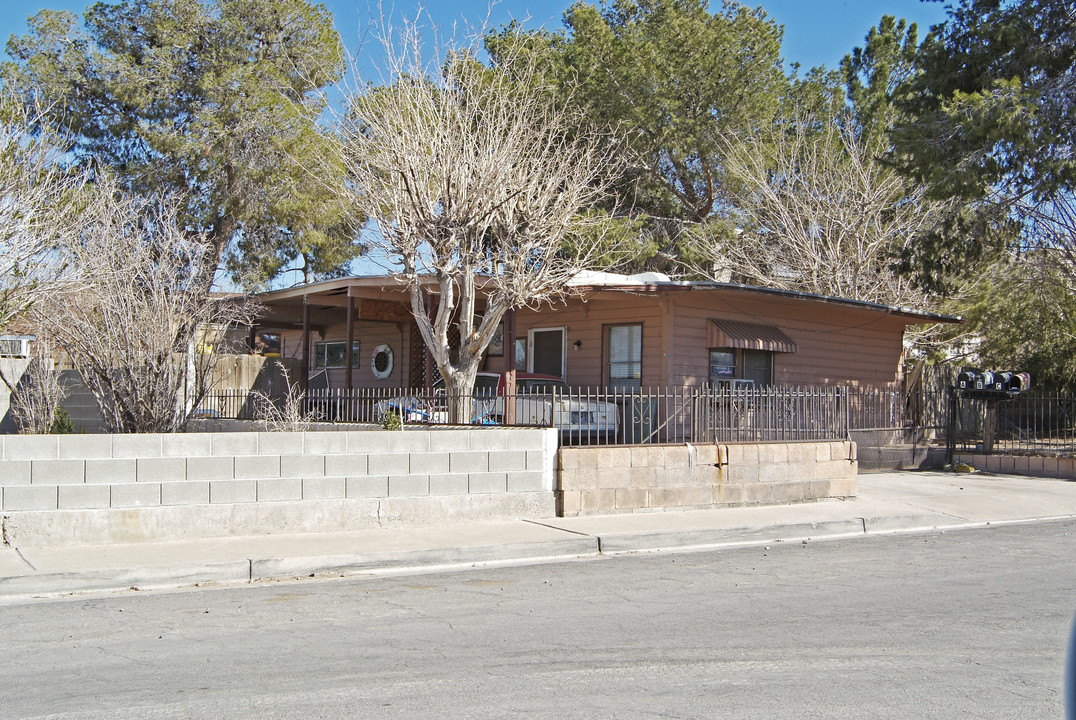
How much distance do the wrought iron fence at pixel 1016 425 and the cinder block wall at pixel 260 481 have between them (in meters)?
11.0

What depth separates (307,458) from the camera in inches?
403

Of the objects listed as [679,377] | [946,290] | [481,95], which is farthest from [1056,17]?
[481,95]

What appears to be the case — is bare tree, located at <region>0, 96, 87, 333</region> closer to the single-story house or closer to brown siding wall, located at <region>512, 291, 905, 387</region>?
the single-story house

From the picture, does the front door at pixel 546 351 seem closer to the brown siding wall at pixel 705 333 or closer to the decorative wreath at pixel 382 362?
the brown siding wall at pixel 705 333

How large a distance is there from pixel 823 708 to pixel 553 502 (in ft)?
22.8

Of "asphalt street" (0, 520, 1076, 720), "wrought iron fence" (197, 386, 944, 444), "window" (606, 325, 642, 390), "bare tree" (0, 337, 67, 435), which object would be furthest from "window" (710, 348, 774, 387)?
"bare tree" (0, 337, 67, 435)

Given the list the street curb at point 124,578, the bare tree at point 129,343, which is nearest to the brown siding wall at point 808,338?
the bare tree at point 129,343

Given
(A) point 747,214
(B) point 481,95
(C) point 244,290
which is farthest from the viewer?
(A) point 747,214

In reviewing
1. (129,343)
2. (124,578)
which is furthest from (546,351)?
(124,578)

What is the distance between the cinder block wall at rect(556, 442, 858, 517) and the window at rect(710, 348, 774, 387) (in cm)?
544

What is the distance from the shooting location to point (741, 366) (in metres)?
19.5

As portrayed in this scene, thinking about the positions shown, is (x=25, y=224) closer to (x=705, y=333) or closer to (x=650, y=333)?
(x=650, y=333)

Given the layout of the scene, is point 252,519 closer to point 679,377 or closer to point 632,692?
point 632,692

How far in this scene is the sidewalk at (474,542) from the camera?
8234 millimetres
